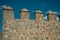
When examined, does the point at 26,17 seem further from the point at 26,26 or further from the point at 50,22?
the point at 50,22

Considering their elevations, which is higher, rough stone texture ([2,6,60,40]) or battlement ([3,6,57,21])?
battlement ([3,6,57,21])

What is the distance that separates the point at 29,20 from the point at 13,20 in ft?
3.83

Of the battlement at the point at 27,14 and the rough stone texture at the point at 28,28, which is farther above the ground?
the battlement at the point at 27,14

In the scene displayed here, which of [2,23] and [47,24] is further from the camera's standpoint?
[47,24]

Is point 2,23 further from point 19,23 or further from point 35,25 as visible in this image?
point 35,25

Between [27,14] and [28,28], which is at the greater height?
[27,14]

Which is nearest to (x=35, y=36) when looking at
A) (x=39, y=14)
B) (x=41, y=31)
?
(x=41, y=31)

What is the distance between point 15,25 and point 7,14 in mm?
927

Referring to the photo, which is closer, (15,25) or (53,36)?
(15,25)

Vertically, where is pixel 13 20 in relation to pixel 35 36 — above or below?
above

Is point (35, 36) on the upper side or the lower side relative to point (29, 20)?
lower

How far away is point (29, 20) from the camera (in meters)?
16.3

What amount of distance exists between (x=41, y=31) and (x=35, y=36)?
625mm

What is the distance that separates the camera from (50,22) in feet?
55.9
